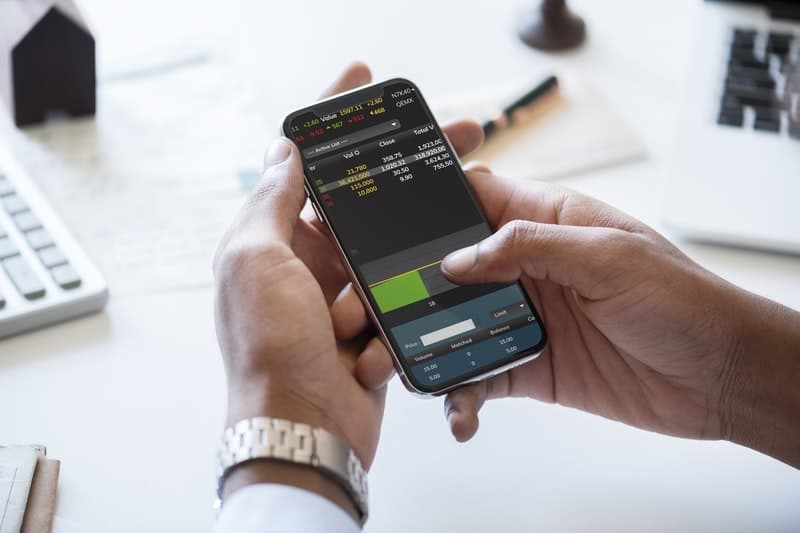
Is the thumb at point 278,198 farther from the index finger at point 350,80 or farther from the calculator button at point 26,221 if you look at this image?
the calculator button at point 26,221

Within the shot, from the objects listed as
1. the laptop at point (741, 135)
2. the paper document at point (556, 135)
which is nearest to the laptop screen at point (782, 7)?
the laptop at point (741, 135)

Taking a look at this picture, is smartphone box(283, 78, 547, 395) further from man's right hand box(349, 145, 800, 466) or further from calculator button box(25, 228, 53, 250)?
calculator button box(25, 228, 53, 250)

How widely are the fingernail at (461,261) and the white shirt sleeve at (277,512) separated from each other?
193 millimetres

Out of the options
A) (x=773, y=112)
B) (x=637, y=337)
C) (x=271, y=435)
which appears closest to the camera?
(x=271, y=435)

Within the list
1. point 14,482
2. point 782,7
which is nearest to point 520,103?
point 782,7

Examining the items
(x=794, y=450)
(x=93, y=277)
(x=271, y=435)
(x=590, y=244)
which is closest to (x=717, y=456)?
(x=794, y=450)

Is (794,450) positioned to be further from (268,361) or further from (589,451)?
(268,361)

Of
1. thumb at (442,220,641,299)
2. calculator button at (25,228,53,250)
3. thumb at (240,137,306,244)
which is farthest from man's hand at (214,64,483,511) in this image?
calculator button at (25,228,53,250)

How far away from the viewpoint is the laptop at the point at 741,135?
34.0 inches

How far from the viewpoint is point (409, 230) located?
72 cm

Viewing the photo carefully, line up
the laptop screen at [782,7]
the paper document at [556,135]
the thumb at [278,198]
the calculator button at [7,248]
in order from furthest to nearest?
the laptop screen at [782,7], the paper document at [556,135], the calculator button at [7,248], the thumb at [278,198]

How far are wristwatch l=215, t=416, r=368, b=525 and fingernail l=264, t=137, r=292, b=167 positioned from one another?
0.21 m

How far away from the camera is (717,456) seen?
715 millimetres

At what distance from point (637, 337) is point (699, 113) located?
0.37m
